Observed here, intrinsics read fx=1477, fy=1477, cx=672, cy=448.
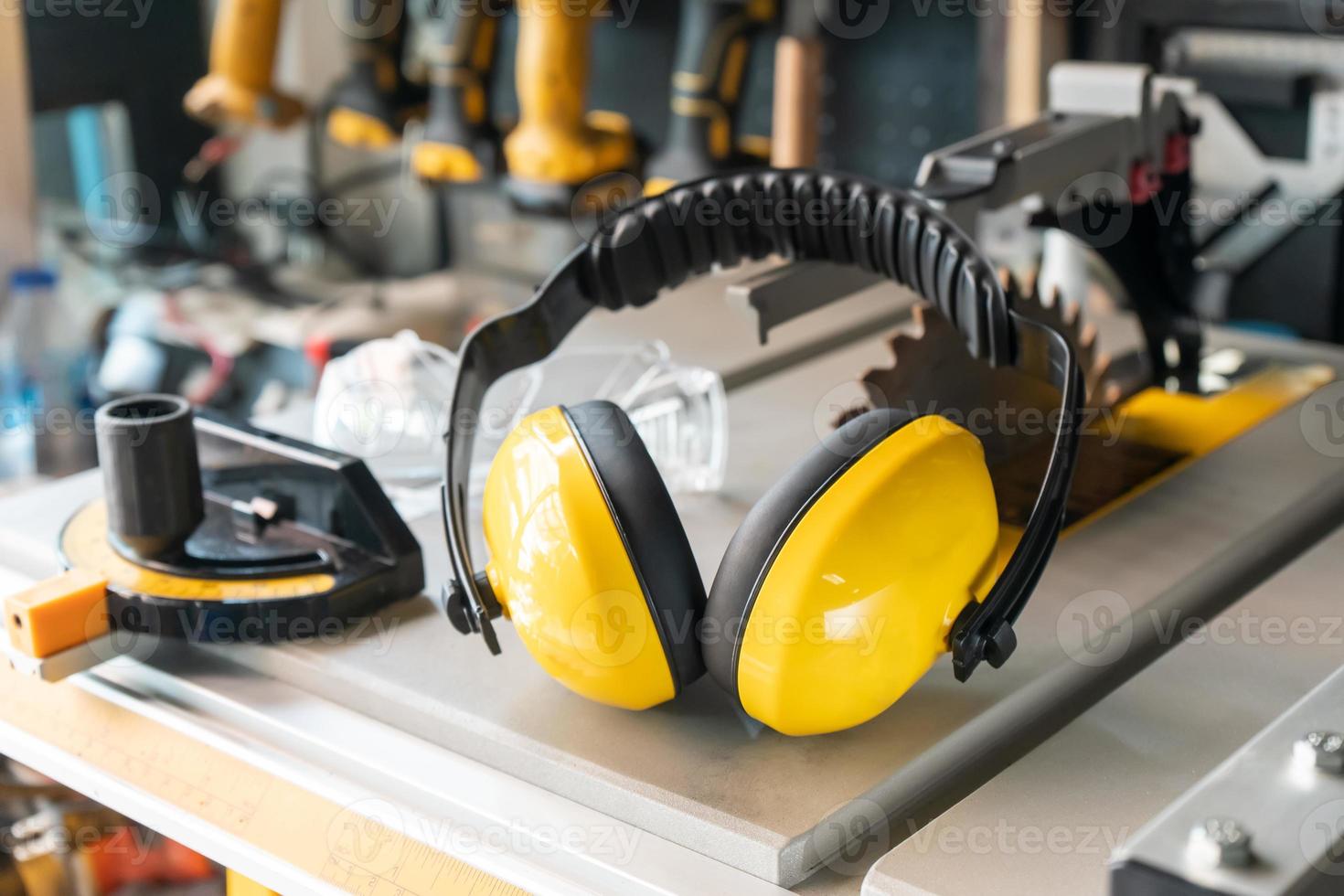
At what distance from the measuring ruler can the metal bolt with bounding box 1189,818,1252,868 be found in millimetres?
298

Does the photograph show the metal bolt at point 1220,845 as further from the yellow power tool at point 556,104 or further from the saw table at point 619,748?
the yellow power tool at point 556,104

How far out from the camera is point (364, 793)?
722mm

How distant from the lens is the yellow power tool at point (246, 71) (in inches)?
71.1

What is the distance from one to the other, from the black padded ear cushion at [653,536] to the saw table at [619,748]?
0.06 meters

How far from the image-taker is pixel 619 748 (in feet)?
2.33

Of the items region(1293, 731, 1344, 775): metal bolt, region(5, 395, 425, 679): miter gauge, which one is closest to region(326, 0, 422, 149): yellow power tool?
region(5, 395, 425, 679): miter gauge

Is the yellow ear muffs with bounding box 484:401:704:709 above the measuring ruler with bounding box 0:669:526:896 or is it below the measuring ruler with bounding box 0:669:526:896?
above

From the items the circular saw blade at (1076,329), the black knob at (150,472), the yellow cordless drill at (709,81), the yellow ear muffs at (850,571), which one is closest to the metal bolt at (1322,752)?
the yellow ear muffs at (850,571)

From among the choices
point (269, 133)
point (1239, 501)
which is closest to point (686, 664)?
point (1239, 501)

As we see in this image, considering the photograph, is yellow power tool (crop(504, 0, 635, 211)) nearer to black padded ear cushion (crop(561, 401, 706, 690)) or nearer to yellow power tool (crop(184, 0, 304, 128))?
yellow power tool (crop(184, 0, 304, 128))

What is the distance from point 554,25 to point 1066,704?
106 cm

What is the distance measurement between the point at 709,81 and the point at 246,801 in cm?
103

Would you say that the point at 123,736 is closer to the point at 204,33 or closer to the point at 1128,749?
the point at 1128,749

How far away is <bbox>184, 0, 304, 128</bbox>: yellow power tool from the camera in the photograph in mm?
1806
